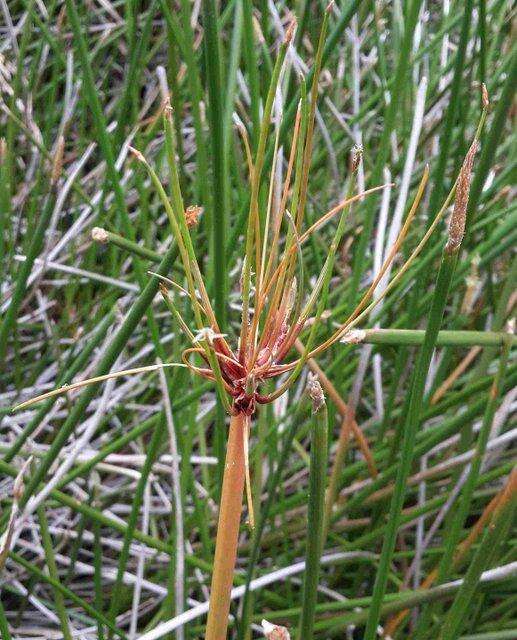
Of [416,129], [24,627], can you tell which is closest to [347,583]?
[24,627]

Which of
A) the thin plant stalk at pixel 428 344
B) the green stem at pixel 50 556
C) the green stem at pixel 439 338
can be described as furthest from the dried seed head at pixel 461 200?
the green stem at pixel 50 556

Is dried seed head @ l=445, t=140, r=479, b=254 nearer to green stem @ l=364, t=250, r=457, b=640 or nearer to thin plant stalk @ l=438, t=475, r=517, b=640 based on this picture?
green stem @ l=364, t=250, r=457, b=640

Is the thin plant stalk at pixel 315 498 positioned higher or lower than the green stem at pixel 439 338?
lower

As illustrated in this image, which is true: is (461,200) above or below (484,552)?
above

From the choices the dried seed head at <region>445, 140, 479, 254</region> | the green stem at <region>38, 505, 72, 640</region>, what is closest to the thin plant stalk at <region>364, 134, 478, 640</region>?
the dried seed head at <region>445, 140, 479, 254</region>

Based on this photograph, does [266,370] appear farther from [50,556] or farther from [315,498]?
[50,556]

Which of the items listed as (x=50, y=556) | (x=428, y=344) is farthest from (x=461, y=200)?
(x=50, y=556)

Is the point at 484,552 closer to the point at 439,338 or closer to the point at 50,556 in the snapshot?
the point at 439,338

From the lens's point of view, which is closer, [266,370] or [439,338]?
[266,370]

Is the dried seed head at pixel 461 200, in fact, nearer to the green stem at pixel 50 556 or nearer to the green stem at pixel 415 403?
the green stem at pixel 415 403
